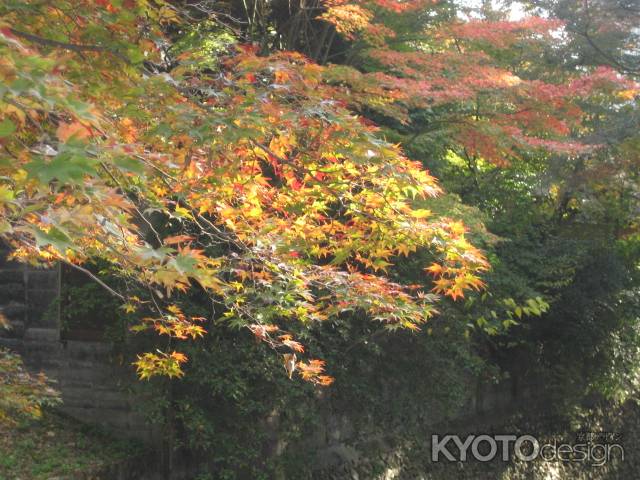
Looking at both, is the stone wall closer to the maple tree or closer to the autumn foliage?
the autumn foliage

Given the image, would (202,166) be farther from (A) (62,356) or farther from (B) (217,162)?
(A) (62,356)

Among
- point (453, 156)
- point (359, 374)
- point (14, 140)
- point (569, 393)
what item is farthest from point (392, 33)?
point (14, 140)

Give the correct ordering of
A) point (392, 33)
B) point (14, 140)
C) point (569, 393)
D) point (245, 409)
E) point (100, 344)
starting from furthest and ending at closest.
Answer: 1. point (569, 393)
2. point (392, 33)
3. point (100, 344)
4. point (245, 409)
5. point (14, 140)

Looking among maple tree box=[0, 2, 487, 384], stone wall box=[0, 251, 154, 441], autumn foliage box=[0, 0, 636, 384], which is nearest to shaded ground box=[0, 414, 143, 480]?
stone wall box=[0, 251, 154, 441]

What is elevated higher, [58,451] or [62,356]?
A: [62,356]

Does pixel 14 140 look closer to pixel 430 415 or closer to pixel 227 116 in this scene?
pixel 227 116

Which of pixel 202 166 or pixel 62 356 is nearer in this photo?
pixel 202 166

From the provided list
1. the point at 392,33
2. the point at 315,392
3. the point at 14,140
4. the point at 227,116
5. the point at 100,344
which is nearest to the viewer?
the point at 14,140

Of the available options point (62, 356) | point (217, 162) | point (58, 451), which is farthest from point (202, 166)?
point (62, 356)

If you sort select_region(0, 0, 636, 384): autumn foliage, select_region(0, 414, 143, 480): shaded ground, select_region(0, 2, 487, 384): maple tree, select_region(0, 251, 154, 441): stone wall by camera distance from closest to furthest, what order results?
1. select_region(0, 0, 636, 384): autumn foliage
2. select_region(0, 2, 487, 384): maple tree
3. select_region(0, 414, 143, 480): shaded ground
4. select_region(0, 251, 154, 441): stone wall

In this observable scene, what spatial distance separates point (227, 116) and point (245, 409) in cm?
414

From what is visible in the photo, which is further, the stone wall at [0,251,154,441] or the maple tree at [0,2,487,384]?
the stone wall at [0,251,154,441]

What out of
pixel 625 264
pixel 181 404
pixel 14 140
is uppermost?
pixel 14 140

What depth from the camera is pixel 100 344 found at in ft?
30.6
